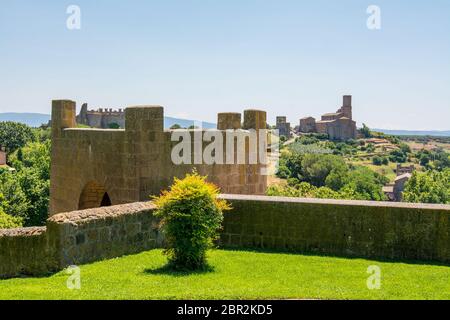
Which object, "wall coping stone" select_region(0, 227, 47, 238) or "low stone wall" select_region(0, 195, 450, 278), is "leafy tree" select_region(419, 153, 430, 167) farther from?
"wall coping stone" select_region(0, 227, 47, 238)

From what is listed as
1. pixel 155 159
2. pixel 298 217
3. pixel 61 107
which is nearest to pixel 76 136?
pixel 61 107

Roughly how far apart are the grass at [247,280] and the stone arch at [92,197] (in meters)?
4.37

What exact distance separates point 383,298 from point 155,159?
6.04m

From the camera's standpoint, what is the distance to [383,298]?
6.50m

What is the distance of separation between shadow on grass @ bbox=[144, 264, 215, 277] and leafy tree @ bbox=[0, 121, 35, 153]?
3659 inches

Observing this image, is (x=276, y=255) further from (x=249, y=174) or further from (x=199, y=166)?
(x=249, y=174)

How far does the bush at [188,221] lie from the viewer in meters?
8.23

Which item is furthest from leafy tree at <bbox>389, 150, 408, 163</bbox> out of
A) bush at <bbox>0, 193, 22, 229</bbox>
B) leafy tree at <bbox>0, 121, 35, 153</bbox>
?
bush at <bbox>0, 193, 22, 229</bbox>

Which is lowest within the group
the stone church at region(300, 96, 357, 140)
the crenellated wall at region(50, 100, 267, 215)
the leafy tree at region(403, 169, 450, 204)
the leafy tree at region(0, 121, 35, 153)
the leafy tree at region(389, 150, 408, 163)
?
the leafy tree at region(403, 169, 450, 204)

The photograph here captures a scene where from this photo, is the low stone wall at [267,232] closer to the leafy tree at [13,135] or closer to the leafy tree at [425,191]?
the leafy tree at [425,191]

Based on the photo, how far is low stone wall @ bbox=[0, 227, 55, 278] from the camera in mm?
8344

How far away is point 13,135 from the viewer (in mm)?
95812

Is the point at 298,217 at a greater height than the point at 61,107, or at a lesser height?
lesser
